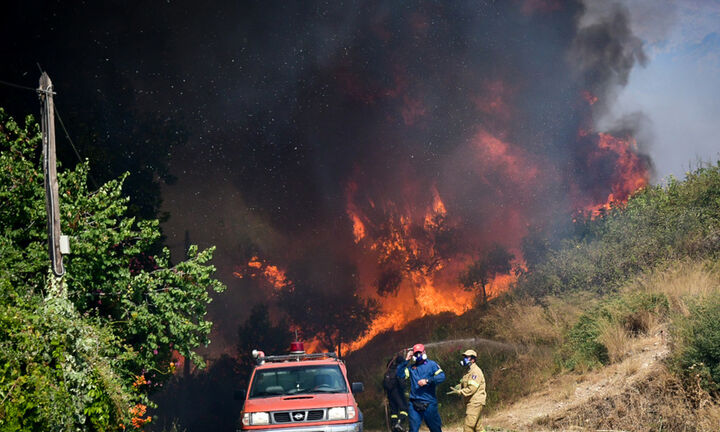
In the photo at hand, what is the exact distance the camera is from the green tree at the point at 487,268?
1777 inches

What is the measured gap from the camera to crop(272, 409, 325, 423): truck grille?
34.2 ft

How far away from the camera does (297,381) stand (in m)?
11.6

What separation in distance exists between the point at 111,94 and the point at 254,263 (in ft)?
115

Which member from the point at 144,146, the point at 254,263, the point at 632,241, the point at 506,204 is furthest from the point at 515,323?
the point at 254,263

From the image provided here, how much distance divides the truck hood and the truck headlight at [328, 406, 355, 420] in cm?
7

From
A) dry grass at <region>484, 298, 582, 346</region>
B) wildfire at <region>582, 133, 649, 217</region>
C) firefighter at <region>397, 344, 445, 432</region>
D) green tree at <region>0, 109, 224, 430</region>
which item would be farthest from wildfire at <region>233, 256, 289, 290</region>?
firefighter at <region>397, 344, 445, 432</region>

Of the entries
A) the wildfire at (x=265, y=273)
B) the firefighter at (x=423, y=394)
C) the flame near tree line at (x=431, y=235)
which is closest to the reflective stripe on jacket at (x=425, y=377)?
the firefighter at (x=423, y=394)

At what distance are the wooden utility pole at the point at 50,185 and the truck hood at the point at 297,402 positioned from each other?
415 cm

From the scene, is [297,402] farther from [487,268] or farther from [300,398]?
[487,268]

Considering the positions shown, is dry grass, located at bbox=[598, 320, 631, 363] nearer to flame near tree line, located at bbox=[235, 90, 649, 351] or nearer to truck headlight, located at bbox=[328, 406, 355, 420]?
truck headlight, located at bbox=[328, 406, 355, 420]

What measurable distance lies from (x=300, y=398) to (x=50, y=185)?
19.3 feet

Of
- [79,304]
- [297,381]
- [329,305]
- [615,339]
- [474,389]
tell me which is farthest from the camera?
[329,305]

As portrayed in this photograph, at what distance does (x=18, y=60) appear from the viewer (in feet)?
83.7

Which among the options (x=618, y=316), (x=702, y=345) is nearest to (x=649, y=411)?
(x=702, y=345)
